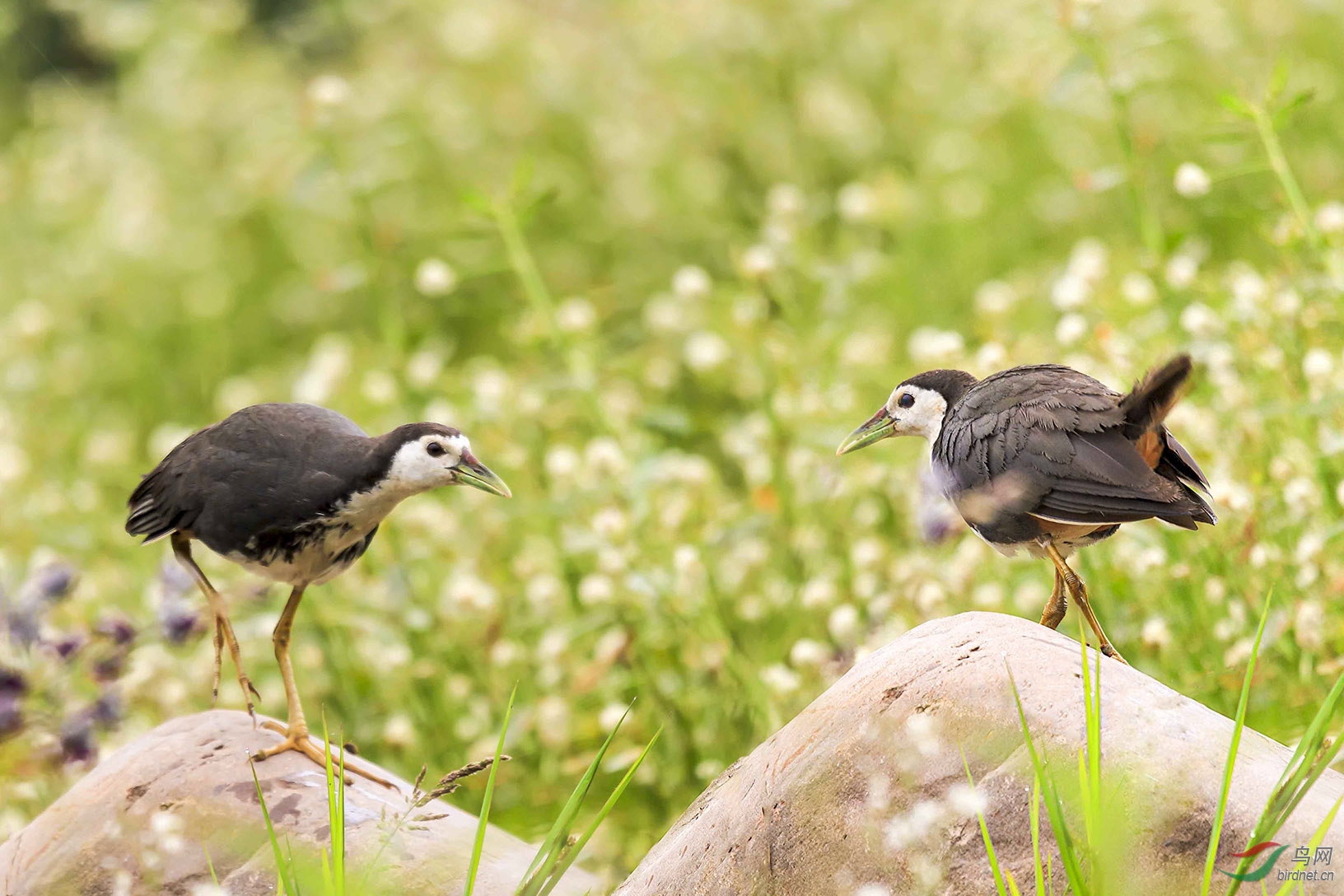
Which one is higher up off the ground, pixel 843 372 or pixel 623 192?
pixel 843 372

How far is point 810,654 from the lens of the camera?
13.2 feet

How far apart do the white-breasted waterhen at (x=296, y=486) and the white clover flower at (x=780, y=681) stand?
4.25ft

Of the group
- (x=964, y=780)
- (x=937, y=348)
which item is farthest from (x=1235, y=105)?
(x=964, y=780)

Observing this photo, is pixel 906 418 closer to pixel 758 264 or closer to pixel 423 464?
pixel 423 464

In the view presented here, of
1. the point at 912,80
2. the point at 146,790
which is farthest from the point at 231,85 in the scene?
the point at 146,790

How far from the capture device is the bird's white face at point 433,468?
297cm

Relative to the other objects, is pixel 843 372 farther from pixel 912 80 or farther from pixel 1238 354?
pixel 912 80

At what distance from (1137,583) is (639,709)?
1542 millimetres

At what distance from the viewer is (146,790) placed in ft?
10.3

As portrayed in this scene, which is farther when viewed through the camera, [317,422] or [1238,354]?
[1238,354]

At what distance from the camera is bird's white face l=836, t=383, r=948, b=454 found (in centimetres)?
330

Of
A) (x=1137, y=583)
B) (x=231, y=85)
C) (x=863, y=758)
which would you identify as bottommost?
(x=231, y=85)

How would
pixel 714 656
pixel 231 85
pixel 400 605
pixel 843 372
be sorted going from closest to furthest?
pixel 714 656, pixel 400 605, pixel 843 372, pixel 231 85

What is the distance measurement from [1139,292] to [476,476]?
2.64 meters
